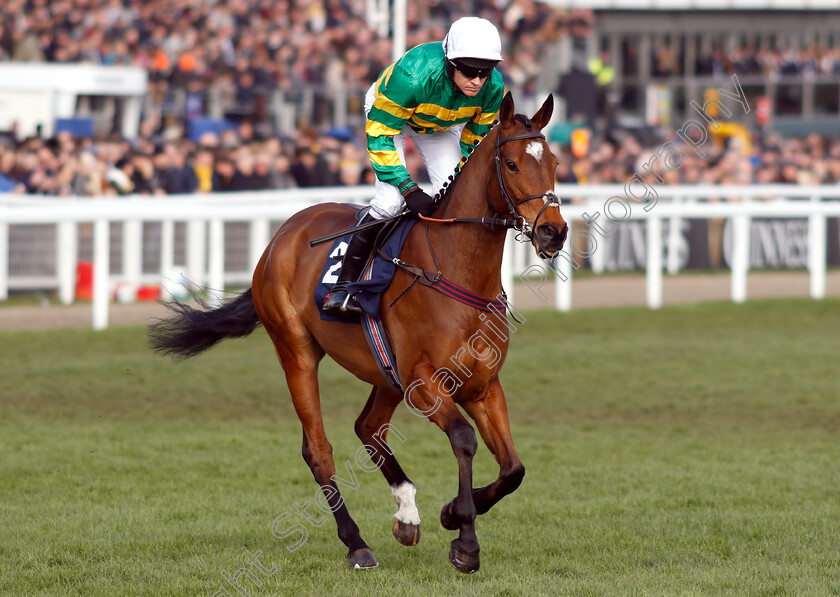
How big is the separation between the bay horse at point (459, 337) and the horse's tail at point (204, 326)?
67cm

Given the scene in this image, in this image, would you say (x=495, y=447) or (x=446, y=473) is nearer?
(x=495, y=447)

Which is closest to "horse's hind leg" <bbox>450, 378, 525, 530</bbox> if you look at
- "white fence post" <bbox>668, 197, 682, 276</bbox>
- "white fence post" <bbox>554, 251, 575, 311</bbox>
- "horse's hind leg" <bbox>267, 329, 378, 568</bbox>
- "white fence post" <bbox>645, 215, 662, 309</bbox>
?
"horse's hind leg" <bbox>267, 329, 378, 568</bbox>

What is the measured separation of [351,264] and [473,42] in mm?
993

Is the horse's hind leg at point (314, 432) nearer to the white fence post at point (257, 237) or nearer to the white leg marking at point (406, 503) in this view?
the white leg marking at point (406, 503)

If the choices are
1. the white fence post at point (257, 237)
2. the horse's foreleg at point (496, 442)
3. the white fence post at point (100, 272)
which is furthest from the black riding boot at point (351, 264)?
the white fence post at point (257, 237)

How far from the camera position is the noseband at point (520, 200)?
13.3 ft

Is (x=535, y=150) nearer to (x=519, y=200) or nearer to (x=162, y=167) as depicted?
(x=519, y=200)

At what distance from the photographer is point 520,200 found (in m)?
4.15

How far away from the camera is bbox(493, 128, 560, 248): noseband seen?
4.05 m

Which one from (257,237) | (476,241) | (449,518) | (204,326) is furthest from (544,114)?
(257,237)

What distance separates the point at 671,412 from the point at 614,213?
4.44 metres

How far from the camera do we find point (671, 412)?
7.66m

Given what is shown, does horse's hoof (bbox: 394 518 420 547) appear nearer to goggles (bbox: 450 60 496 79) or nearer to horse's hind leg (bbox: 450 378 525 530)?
horse's hind leg (bbox: 450 378 525 530)

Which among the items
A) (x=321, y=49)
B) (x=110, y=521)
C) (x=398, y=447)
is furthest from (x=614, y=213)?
(x=321, y=49)
